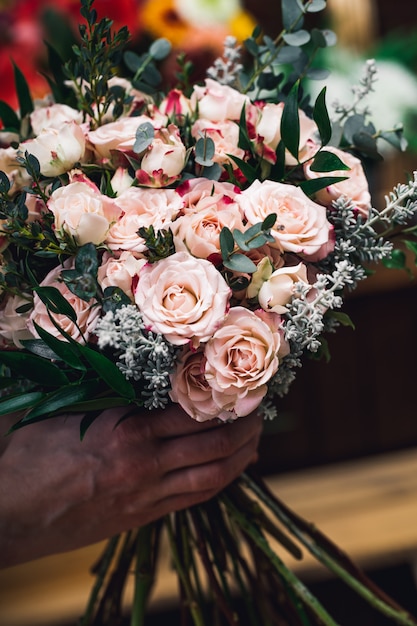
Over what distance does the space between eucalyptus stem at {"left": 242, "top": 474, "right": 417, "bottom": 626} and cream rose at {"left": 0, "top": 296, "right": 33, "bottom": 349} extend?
387 millimetres

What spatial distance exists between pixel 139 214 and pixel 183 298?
0.11 metres

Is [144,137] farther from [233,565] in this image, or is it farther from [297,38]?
[233,565]

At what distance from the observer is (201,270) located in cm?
66

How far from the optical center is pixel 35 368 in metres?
0.71

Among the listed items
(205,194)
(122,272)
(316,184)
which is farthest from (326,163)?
(122,272)

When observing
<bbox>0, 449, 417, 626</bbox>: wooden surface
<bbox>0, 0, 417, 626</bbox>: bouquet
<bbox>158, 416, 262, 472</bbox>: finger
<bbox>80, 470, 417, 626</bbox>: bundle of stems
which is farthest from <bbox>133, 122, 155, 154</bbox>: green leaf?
<bbox>0, 449, 417, 626</bbox>: wooden surface

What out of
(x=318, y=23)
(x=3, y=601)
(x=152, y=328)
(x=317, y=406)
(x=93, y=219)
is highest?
(x=318, y=23)

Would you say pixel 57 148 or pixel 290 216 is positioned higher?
pixel 57 148

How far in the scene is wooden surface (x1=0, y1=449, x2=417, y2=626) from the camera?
1.39m

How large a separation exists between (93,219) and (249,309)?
0.17 meters

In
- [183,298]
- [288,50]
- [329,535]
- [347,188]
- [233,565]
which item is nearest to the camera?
[183,298]

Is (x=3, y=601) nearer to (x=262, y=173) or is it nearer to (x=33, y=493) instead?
(x=33, y=493)

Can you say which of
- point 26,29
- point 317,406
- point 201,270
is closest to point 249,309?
point 201,270

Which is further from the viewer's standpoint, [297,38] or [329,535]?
[329,535]
